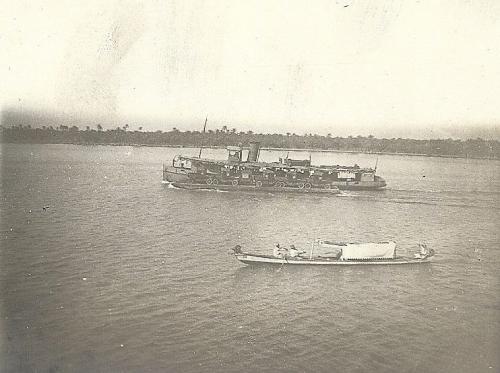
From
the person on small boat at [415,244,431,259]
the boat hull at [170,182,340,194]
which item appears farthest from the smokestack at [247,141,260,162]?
the person on small boat at [415,244,431,259]

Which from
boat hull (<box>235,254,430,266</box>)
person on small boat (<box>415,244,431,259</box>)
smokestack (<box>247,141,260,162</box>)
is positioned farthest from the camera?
smokestack (<box>247,141,260,162</box>)

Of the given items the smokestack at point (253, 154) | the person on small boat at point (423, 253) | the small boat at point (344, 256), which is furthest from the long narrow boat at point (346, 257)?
the smokestack at point (253, 154)

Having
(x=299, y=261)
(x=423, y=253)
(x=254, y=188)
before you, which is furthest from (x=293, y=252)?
(x=254, y=188)

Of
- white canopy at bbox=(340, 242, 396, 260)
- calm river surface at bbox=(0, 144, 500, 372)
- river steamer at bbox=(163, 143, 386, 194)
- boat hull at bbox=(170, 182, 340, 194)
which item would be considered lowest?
calm river surface at bbox=(0, 144, 500, 372)

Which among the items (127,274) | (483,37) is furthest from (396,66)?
(127,274)

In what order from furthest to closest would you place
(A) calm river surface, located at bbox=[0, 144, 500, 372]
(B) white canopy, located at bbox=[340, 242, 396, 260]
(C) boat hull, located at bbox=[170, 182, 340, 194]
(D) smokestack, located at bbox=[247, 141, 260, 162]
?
(D) smokestack, located at bbox=[247, 141, 260, 162] < (C) boat hull, located at bbox=[170, 182, 340, 194] < (B) white canopy, located at bbox=[340, 242, 396, 260] < (A) calm river surface, located at bbox=[0, 144, 500, 372]

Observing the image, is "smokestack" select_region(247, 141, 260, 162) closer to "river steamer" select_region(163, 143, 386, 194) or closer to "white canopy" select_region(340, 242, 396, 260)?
"river steamer" select_region(163, 143, 386, 194)

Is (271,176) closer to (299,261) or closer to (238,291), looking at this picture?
(299,261)
